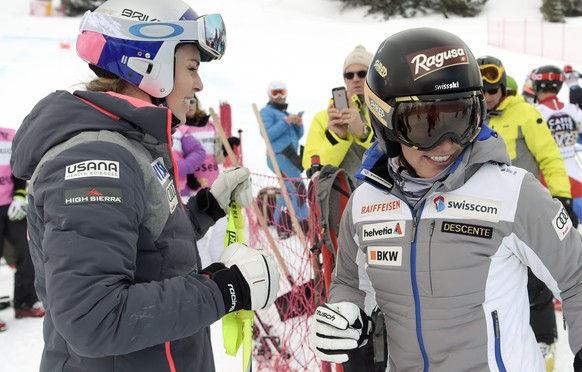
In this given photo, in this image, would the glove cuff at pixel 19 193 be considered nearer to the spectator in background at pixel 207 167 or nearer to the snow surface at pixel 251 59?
the snow surface at pixel 251 59

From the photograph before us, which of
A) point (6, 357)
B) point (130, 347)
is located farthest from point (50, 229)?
point (6, 357)

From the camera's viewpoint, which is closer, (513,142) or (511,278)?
(511,278)

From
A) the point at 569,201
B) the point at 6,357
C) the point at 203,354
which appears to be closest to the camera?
the point at 203,354

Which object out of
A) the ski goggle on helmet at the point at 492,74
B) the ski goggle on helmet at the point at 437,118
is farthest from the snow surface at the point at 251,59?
the ski goggle on helmet at the point at 492,74

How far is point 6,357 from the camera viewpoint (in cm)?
456

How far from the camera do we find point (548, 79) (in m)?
5.50

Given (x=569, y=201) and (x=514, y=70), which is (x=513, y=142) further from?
(x=514, y=70)

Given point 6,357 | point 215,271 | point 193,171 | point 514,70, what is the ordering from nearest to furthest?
point 215,271 < point 6,357 < point 193,171 < point 514,70

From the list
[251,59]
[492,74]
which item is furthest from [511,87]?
[251,59]

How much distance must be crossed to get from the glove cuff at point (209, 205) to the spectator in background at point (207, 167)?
3013 mm

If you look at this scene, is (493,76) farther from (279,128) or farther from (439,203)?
(279,128)

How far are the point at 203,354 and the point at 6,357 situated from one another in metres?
3.57

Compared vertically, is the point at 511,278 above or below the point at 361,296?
above

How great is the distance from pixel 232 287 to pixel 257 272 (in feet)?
0.39
